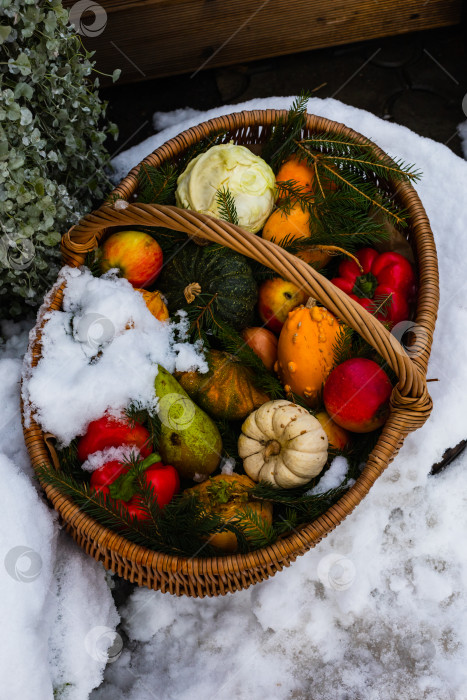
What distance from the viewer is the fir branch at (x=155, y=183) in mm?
1626

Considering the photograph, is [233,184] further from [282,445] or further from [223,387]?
[282,445]

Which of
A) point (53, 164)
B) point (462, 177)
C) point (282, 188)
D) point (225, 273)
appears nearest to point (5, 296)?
point (53, 164)

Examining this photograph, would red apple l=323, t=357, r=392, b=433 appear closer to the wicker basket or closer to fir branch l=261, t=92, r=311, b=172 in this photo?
the wicker basket

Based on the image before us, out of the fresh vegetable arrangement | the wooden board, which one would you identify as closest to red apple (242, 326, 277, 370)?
the fresh vegetable arrangement

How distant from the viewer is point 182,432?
1434 mm

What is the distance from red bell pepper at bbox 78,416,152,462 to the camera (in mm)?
1437

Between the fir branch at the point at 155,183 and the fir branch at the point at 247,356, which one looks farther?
the fir branch at the point at 155,183

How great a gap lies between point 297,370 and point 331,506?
1.15ft

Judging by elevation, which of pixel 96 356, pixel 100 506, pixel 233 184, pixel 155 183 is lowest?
pixel 100 506

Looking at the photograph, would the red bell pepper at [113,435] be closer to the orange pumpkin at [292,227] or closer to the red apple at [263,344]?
the red apple at [263,344]

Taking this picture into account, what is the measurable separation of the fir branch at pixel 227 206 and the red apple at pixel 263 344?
30 centimetres

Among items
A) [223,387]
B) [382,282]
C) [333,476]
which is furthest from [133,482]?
[382,282]

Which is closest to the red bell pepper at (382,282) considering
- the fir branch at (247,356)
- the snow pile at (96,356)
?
the fir branch at (247,356)

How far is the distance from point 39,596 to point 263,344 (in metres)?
0.80
